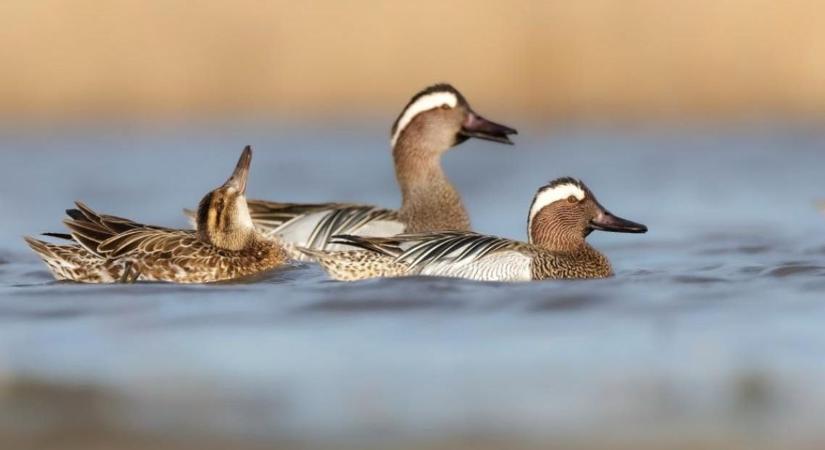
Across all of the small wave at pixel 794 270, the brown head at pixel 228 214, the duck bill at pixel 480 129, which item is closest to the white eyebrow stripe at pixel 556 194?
the small wave at pixel 794 270

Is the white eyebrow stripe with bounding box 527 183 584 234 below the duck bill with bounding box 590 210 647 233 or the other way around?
the other way around

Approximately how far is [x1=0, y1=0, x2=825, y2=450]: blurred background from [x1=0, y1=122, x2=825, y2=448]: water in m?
0.02

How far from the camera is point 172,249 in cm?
977

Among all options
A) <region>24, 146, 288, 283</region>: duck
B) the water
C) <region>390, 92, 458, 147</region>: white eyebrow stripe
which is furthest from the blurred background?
<region>390, 92, 458, 147</region>: white eyebrow stripe

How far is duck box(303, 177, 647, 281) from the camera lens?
9.59 meters

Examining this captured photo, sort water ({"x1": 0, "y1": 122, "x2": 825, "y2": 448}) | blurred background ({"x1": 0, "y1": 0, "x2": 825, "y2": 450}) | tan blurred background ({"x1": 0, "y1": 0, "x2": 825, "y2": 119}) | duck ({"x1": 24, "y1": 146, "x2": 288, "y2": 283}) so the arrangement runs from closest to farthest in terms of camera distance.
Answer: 1. water ({"x1": 0, "y1": 122, "x2": 825, "y2": 448})
2. blurred background ({"x1": 0, "y1": 0, "x2": 825, "y2": 450})
3. duck ({"x1": 24, "y1": 146, "x2": 288, "y2": 283})
4. tan blurred background ({"x1": 0, "y1": 0, "x2": 825, "y2": 119})

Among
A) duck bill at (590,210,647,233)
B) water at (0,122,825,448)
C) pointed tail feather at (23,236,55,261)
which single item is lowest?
water at (0,122,825,448)

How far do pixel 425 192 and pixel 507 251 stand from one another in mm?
2002

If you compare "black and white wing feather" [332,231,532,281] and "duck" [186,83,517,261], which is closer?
"black and white wing feather" [332,231,532,281]

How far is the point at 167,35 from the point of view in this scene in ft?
62.3

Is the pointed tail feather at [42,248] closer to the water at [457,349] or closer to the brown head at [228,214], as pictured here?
the water at [457,349]

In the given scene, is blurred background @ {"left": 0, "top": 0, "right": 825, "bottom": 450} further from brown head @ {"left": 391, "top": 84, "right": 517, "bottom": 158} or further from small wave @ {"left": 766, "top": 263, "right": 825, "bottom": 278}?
brown head @ {"left": 391, "top": 84, "right": 517, "bottom": 158}

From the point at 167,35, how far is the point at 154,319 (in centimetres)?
1075

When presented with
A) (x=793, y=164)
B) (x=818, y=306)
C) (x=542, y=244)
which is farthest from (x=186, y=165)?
(x=818, y=306)
